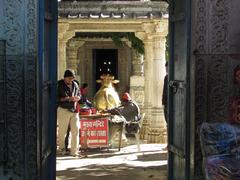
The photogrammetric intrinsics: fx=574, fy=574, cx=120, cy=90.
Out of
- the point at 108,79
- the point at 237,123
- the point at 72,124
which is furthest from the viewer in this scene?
the point at 108,79

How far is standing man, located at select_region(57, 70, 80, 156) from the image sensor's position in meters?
10.7

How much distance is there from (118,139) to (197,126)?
23.4 ft

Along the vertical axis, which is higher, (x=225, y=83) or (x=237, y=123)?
(x=225, y=83)

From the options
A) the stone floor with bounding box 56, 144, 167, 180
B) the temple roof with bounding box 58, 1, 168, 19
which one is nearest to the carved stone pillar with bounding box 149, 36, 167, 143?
the temple roof with bounding box 58, 1, 168, 19

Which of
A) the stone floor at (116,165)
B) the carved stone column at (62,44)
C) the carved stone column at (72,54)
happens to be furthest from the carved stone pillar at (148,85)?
the carved stone column at (72,54)

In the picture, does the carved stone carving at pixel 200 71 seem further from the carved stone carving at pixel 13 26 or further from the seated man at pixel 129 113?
the seated man at pixel 129 113

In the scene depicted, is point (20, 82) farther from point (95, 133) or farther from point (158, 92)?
point (158, 92)

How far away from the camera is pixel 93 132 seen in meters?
11.8

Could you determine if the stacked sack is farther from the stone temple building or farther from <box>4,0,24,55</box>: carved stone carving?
<box>4,0,24,55</box>: carved stone carving

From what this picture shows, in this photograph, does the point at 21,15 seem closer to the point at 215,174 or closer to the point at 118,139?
the point at 215,174

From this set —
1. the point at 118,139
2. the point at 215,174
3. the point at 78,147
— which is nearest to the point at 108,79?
the point at 118,139

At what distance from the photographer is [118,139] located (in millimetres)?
12664

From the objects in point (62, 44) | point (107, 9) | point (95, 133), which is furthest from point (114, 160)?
point (62, 44)

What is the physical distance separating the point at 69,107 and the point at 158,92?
10.7 ft
